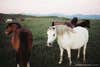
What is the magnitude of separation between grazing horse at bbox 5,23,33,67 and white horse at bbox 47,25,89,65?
0.72 ft

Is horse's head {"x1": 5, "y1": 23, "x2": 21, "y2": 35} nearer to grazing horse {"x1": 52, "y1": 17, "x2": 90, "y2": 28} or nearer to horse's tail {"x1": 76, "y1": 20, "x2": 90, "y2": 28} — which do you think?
grazing horse {"x1": 52, "y1": 17, "x2": 90, "y2": 28}

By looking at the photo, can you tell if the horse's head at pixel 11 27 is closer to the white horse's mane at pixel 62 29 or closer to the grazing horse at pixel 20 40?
the grazing horse at pixel 20 40

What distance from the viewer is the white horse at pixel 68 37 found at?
2.04 m

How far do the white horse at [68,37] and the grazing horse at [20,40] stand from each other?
0.72 ft

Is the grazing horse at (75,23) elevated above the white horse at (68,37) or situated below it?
above

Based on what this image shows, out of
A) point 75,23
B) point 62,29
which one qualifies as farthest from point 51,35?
point 75,23

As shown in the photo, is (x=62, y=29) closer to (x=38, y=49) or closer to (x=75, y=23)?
(x=75, y=23)

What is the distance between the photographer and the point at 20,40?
206 centimetres

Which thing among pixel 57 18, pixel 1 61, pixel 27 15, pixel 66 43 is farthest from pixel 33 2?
pixel 1 61

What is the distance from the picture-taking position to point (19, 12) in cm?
210

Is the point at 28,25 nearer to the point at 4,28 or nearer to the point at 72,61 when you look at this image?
the point at 4,28

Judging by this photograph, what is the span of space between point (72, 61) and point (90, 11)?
0.57m

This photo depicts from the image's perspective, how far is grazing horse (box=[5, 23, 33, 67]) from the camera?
6.77 feet

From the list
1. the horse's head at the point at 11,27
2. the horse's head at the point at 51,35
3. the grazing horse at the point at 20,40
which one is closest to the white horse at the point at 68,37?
the horse's head at the point at 51,35
